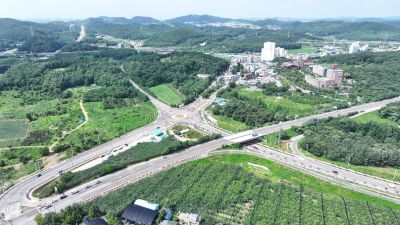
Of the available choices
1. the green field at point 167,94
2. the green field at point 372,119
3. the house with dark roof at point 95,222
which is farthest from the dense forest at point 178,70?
the house with dark roof at point 95,222

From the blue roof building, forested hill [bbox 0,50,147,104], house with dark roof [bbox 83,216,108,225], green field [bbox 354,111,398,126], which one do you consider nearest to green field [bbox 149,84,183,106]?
forested hill [bbox 0,50,147,104]

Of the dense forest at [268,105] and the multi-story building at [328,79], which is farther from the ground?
the multi-story building at [328,79]

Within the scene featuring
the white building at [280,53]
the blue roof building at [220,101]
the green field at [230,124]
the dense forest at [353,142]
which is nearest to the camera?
the dense forest at [353,142]

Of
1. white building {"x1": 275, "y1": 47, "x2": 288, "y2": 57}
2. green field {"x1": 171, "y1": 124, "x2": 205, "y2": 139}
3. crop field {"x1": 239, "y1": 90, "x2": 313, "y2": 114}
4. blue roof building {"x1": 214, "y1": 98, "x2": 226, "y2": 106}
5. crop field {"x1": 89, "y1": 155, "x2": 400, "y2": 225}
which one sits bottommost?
crop field {"x1": 89, "y1": 155, "x2": 400, "y2": 225}

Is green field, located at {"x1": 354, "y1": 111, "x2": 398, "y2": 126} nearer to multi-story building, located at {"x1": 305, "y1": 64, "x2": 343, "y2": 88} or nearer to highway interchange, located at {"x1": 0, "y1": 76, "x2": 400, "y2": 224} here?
highway interchange, located at {"x1": 0, "y1": 76, "x2": 400, "y2": 224}

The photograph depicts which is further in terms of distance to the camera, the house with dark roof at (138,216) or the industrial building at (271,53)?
the industrial building at (271,53)

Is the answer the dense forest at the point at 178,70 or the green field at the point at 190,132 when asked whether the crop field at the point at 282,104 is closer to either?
the dense forest at the point at 178,70
